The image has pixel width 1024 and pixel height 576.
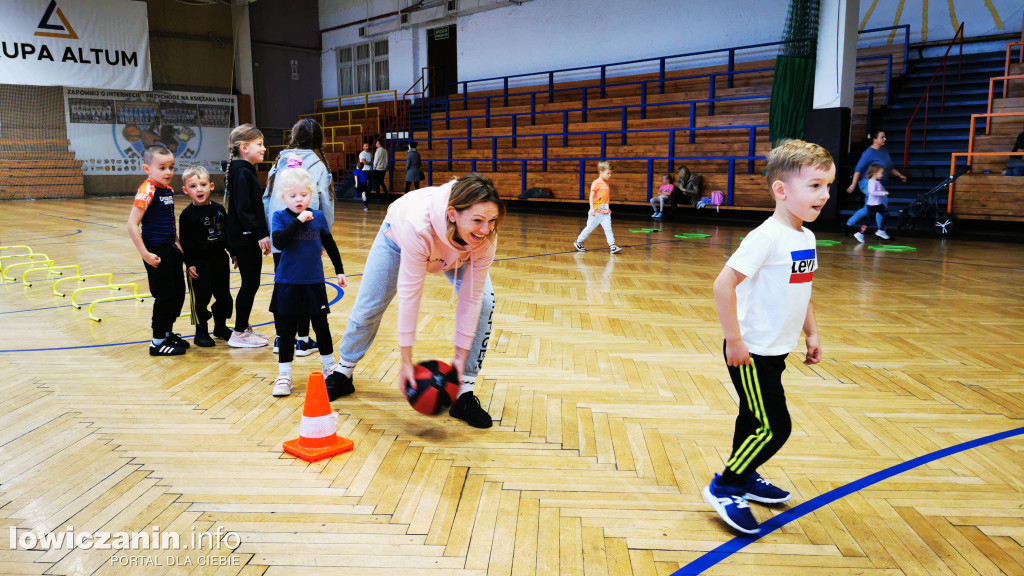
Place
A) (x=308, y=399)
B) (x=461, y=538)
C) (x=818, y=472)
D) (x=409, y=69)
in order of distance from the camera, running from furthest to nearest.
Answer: (x=409, y=69)
(x=308, y=399)
(x=818, y=472)
(x=461, y=538)

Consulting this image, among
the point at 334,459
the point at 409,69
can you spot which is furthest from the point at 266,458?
the point at 409,69

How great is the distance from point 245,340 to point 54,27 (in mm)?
19998

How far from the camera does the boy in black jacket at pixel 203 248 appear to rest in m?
4.15

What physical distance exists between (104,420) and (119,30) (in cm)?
2127

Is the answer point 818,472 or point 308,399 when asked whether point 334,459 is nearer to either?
point 308,399

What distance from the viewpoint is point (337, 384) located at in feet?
11.0

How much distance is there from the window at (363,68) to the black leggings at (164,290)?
19.7 m

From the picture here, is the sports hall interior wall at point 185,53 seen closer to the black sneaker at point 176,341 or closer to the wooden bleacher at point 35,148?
the wooden bleacher at point 35,148

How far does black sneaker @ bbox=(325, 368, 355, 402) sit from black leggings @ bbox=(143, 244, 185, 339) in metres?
1.33

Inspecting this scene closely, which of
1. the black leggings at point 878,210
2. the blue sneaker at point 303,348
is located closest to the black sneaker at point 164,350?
the blue sneaker at point 303,348

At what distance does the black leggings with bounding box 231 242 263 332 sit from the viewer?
13.4 feet

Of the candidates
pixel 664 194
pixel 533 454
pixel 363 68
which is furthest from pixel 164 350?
pixel 363 68

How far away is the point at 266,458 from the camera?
2.67 m

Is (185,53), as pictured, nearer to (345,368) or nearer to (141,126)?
(141,126)
